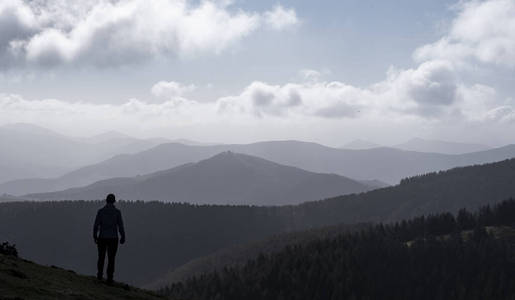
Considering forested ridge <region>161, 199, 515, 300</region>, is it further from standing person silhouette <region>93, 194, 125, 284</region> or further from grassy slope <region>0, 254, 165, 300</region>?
standing person silhouette <region>93, 194, 125, 284</region>

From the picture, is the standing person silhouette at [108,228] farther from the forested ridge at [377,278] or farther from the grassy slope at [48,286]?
the forested ridge at [377,278]

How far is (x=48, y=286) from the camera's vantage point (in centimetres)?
2631

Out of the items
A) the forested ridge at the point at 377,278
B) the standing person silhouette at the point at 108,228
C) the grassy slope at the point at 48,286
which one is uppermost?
the standing person silhouette at the point at 108,228

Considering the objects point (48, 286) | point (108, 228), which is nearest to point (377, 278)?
point (108, 228)

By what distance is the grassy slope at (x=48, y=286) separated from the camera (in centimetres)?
2318

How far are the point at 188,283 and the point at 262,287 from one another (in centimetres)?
3359

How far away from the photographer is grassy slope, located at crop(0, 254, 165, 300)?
76.1 ft

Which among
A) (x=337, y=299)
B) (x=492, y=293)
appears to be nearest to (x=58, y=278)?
(x=337, y=299)

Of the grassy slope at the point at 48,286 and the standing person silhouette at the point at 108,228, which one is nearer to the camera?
the grassy slope at the point at 48,286

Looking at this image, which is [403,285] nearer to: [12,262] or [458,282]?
[458,282]

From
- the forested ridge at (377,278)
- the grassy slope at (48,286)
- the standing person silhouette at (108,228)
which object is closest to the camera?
the grassy slope at (48,286)

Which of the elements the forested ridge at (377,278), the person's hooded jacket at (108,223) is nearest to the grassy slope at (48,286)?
the person's hooded jacket at (108,223)

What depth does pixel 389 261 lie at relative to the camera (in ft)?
652

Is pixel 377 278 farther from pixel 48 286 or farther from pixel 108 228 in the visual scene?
pixel 48 286
